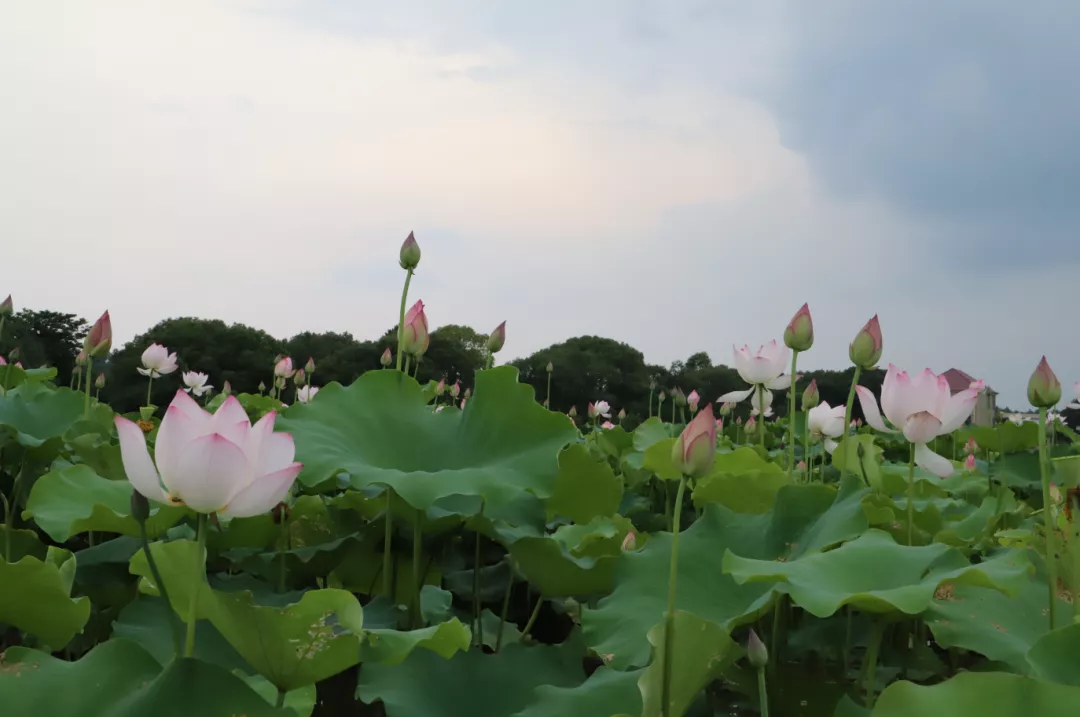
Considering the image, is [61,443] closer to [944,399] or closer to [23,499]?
[23,499]

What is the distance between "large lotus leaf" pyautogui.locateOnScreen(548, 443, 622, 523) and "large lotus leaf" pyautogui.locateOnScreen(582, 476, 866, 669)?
36 cm

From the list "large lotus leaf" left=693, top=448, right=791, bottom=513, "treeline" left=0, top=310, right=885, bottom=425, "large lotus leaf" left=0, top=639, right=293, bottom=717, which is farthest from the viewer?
"treeline" left=0, top=310, right=885, bottom=425

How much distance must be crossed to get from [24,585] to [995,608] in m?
1.13

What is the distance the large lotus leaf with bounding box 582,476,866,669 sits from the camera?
0.95 meters

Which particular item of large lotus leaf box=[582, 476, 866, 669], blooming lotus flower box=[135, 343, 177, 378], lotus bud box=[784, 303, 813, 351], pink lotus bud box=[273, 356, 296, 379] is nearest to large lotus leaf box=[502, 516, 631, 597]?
large lotus leaf box=[582, 476, 866, 669]

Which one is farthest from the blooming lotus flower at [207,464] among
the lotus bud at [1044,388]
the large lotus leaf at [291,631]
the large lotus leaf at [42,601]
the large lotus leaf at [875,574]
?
the lotus bud at [1044,388]

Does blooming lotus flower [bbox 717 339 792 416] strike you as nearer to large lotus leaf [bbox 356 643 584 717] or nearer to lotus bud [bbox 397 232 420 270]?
lotus bud [bbox 397 232 420 270]

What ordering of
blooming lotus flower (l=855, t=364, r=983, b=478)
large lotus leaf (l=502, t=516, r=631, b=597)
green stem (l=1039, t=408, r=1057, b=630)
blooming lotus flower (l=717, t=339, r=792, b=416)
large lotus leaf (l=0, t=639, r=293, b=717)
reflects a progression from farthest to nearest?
blooming lotus flower (l=717, t=339, r=792, b=416), blooming lotus flower (l=855, t=364, r=983, b=478), large lotus leaf (l=502, t=516, r=631, b=597), green stem (l=1039, t=408, r=1057, b=630), large lotus leaf (l=0, t=639, r=293, b=717)

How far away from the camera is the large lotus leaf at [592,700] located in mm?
809

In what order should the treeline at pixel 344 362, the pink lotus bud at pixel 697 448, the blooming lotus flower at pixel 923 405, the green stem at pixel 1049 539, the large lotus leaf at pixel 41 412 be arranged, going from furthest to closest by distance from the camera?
the treeline at pixel 344 362, the large lotus leaf at pixel 41 412, the blooming lotus flower at pixel 923 405, the green stem at pixel 1049 539, the pink lotus bud at pixel 697 448

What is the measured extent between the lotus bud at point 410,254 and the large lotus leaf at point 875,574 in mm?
805

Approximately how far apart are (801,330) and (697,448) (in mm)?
782

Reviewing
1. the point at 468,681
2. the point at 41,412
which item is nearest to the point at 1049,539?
the point at 468,681

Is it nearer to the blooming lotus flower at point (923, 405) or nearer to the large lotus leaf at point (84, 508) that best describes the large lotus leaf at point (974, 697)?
the blooming lotus flower at point (923, 405)
